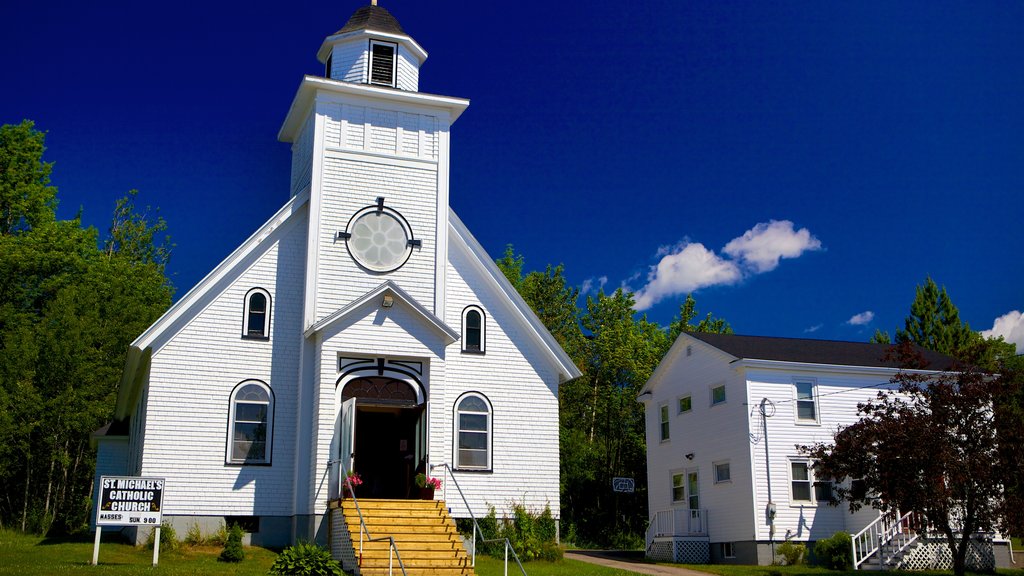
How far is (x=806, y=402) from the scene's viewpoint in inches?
1118

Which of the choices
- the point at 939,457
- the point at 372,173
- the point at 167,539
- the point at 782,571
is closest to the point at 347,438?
the point at 167,539

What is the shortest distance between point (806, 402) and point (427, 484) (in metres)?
13.5

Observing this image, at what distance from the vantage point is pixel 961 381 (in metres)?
20.6

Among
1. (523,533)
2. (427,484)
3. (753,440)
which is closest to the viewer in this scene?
(427,484)

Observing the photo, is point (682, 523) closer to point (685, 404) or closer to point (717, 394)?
point (685, 404)

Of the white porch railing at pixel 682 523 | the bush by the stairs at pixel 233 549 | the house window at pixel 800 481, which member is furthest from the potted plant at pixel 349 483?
the house window at pixel 800 481

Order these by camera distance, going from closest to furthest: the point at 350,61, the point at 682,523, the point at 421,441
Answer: the point at 421,441 < the point at 350,61 < the point at 682,523

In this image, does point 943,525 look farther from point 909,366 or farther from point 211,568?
point 211,568

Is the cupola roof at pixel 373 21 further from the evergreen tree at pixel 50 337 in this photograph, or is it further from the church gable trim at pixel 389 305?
the evergreen tree at pixel 50 337

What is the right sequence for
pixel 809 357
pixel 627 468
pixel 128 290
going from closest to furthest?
pixel 809 357, pixel 128 290, pixel 627 468

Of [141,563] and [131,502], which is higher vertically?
[131,502]

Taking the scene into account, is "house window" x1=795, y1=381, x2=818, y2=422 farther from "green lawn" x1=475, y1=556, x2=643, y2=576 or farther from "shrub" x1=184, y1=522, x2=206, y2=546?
"shrub" x1=184, y1=522, x2=206, y2=546

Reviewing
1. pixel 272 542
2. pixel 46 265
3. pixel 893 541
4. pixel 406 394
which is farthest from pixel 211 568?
pixel 46 265

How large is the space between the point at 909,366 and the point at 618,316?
28.8 m
